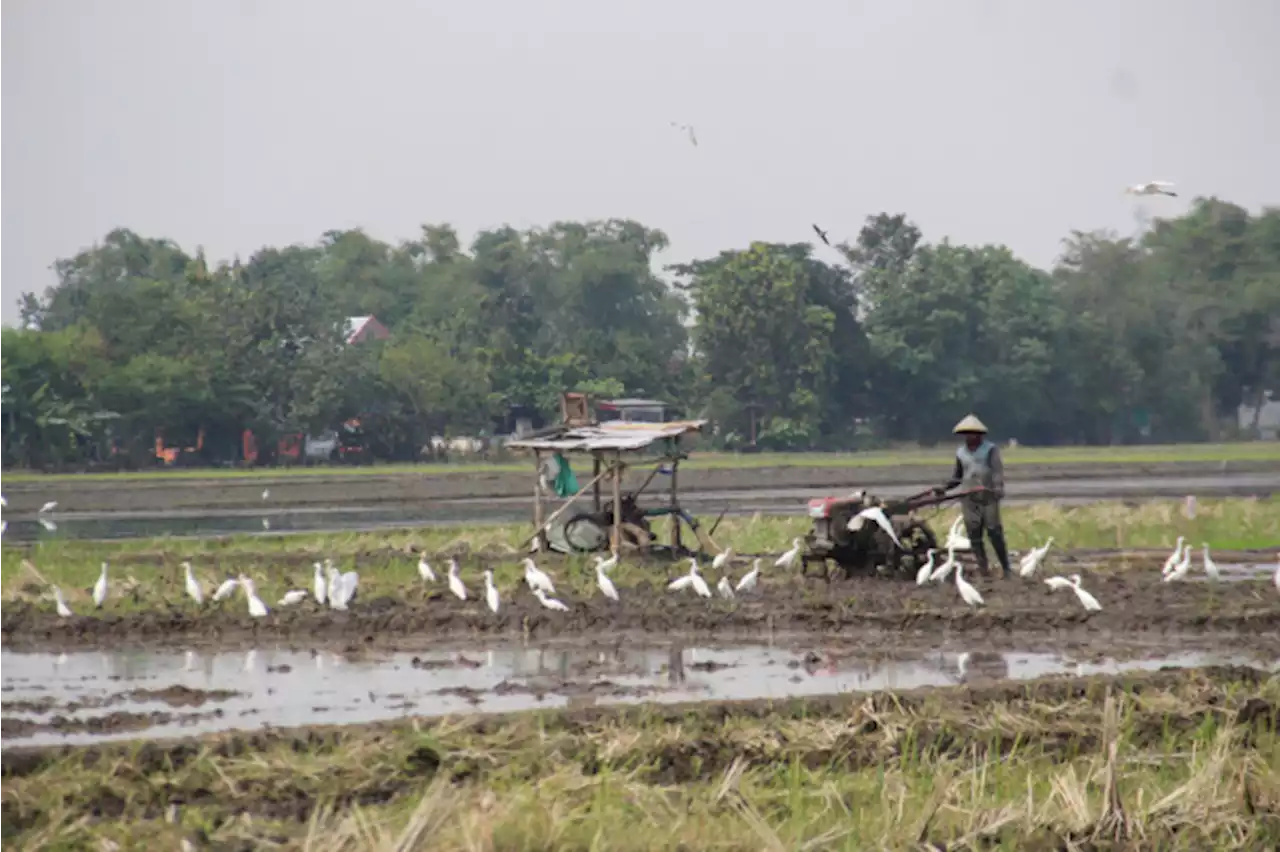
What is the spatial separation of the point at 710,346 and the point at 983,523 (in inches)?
2060

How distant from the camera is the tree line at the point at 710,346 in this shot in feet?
195

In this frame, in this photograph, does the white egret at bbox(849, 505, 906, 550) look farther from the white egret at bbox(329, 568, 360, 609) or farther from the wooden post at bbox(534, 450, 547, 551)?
the white egret at bbox(329, 568, 360, 609)

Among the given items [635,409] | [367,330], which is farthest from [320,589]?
[367,330]

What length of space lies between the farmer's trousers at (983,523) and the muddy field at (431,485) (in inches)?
749

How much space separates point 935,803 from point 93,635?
9.03m

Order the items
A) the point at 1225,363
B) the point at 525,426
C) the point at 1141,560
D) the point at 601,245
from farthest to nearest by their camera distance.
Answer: the point at 601,245, the point at 1225,363, the point at 525,426, the point at 1141,560

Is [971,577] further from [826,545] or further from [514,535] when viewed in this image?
[514,535]

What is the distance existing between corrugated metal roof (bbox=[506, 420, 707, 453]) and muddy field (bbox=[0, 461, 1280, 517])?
1498 centimetres

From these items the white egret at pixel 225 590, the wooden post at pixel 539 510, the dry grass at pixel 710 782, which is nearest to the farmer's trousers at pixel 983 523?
the wooden post at pixel 539 510

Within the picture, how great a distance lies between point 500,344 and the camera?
2731 inches

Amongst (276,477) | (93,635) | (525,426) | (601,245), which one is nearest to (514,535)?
(93,635)

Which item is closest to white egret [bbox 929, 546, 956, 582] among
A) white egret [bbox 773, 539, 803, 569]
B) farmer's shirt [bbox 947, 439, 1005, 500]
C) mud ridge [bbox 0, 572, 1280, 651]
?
mud ridge [bbox 0, 572, 1280, 651]

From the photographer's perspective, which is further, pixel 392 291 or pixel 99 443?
pixel 392 291

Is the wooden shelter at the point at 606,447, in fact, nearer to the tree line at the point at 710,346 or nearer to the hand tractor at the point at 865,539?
the hand tractor at the point at 865,539
